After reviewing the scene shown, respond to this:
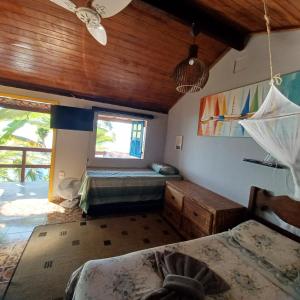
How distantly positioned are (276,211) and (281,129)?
0.87 metres

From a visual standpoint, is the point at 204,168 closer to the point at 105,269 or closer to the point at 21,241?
the point at 105,269

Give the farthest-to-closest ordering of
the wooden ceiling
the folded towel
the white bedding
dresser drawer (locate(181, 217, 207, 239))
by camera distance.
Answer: dresser drawer (locate(181, 217, 207, 239))
the wooden ceiling
the white bedding
the folded towel

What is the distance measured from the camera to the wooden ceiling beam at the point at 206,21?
74.5 inches

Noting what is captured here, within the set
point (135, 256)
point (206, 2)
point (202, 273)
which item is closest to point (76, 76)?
point (206, 2)

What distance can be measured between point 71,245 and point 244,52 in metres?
3.29

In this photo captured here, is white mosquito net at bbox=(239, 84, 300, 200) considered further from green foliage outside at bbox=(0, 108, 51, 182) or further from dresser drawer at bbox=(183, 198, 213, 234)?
green foliage outside at bbox=(0, 108, 51, 182)

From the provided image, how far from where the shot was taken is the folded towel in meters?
0.97

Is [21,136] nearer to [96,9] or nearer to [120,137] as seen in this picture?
[120,137]

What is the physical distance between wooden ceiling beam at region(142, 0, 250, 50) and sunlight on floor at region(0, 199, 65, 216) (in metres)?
3.30

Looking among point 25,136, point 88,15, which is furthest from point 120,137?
point 88,15

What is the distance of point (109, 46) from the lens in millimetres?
2498

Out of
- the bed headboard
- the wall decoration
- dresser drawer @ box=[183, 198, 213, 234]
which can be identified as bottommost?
dresser drawer @ box=[183, 198, 213, 234]

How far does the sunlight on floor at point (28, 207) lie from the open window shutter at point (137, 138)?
1930 mm

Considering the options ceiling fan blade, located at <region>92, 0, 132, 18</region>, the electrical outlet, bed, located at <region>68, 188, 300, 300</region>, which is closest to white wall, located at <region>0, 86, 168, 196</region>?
the electrical outlet
